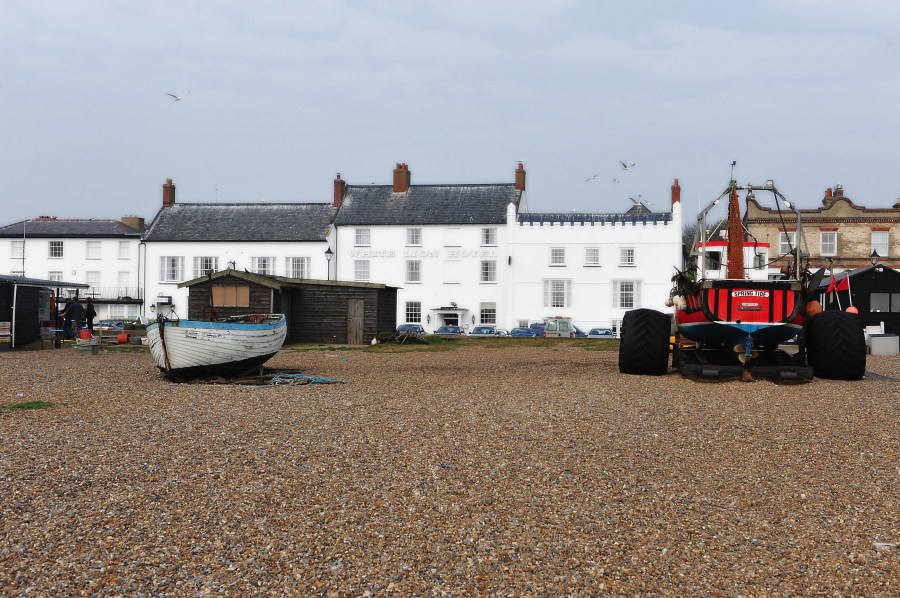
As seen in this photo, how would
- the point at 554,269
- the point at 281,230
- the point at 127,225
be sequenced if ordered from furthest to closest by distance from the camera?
the point at 127,225
the point at 281,230
the point at 554,269

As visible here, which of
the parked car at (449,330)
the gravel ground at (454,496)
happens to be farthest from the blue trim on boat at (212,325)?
the parked car at (449,330)

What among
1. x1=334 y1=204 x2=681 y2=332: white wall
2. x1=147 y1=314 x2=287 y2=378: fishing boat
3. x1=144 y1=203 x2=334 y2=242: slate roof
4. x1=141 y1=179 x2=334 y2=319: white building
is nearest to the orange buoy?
x1=147 y1=314 x2=287 y2=378: fishing boat

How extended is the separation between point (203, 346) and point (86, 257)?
42721 millimetres

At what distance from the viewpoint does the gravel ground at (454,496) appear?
561 centimetres

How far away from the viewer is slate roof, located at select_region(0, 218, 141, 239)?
5659 cm

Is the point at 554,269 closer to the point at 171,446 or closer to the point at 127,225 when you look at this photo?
the point at 127,225

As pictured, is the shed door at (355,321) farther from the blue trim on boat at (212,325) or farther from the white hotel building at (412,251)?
the blue trim on boat at (212,325)

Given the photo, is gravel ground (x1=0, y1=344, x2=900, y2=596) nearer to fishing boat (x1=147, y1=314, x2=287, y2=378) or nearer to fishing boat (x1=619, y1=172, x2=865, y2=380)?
fishing boat (x1=619, y1=172, x2=865, y2=380)

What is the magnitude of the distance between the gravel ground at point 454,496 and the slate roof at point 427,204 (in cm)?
3881

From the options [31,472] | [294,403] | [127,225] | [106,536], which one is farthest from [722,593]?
[127,225]

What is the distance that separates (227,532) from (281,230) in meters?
49.3

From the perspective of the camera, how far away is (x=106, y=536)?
634 centimetres

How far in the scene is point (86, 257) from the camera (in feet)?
186

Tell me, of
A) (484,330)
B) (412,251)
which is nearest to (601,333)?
(484,330)
